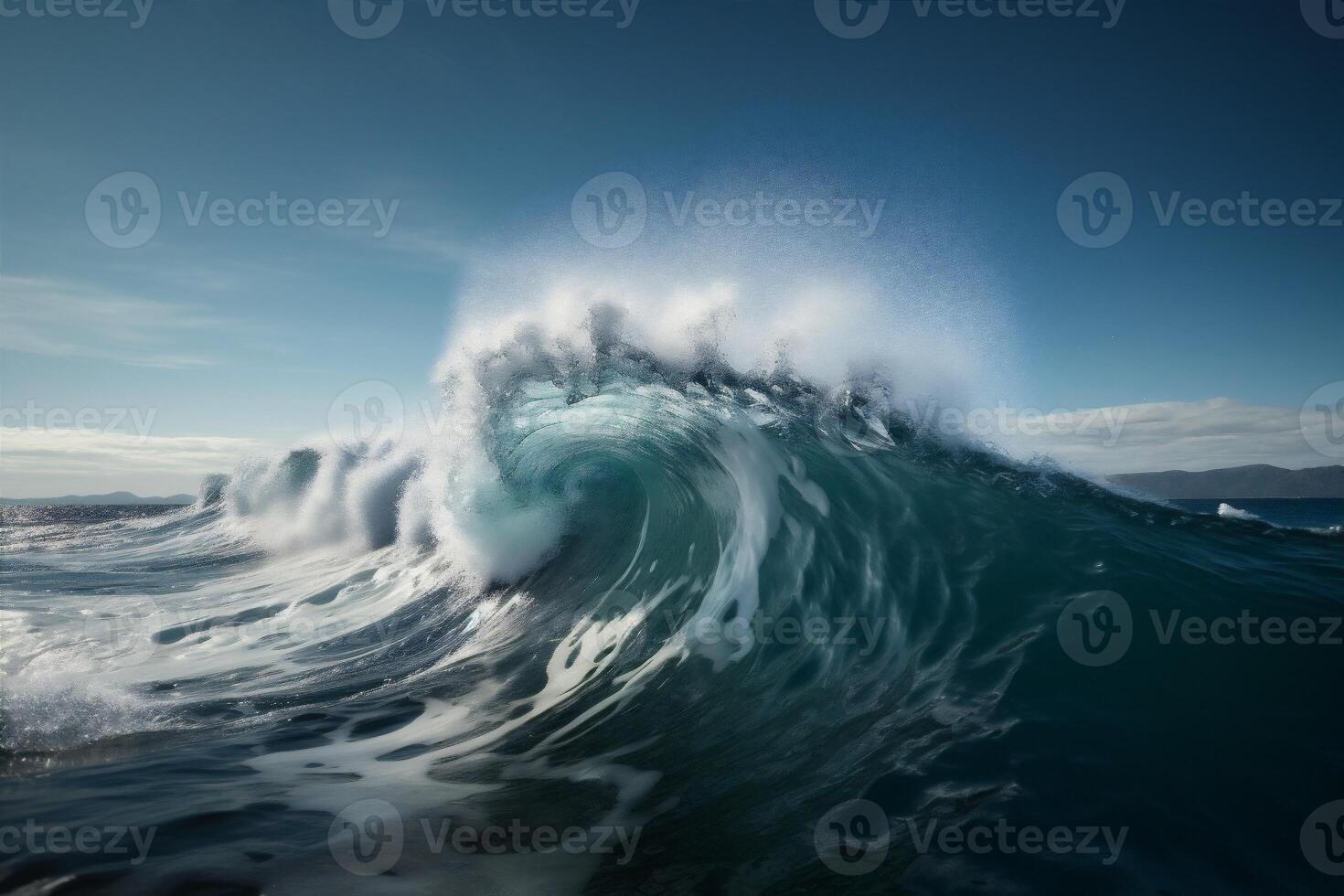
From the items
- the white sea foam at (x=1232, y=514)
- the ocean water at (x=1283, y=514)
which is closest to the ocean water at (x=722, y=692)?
the white sea foam at (x=1232, y=514)

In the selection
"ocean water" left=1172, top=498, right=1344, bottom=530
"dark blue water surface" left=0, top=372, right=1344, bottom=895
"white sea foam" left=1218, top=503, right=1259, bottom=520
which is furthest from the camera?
A: "ocean water" left=1172, top=498, right=1344, bottom=530

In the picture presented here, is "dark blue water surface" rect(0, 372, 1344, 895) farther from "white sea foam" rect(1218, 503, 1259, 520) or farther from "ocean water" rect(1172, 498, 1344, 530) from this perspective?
"ocean water" rect(1172, 498, 1344, 530)

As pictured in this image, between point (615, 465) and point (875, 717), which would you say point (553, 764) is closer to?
point (875, 717)

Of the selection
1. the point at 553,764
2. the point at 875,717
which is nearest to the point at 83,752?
the point at 553,764

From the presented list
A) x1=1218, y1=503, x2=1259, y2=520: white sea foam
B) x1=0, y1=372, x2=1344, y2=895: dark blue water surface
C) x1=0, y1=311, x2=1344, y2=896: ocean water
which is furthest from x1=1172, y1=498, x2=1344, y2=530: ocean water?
x1=0, y1=311, x2=1344, y2=896: ocean water

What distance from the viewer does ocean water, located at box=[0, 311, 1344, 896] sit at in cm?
298

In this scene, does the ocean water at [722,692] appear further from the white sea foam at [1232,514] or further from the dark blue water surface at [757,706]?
the white sea foam at [1232,514]

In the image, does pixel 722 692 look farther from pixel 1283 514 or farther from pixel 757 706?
pixel 1283 514

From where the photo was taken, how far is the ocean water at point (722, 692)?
117 inches

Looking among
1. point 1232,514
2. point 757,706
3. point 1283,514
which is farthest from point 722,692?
point 1283,514

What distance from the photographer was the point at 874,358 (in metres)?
8.54

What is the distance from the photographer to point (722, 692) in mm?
Answer: 5445

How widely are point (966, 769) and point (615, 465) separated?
30.5 ft

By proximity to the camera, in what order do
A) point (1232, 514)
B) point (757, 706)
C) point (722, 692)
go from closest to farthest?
point (757, 706) < point (722, 692) < point (1232, 514)
